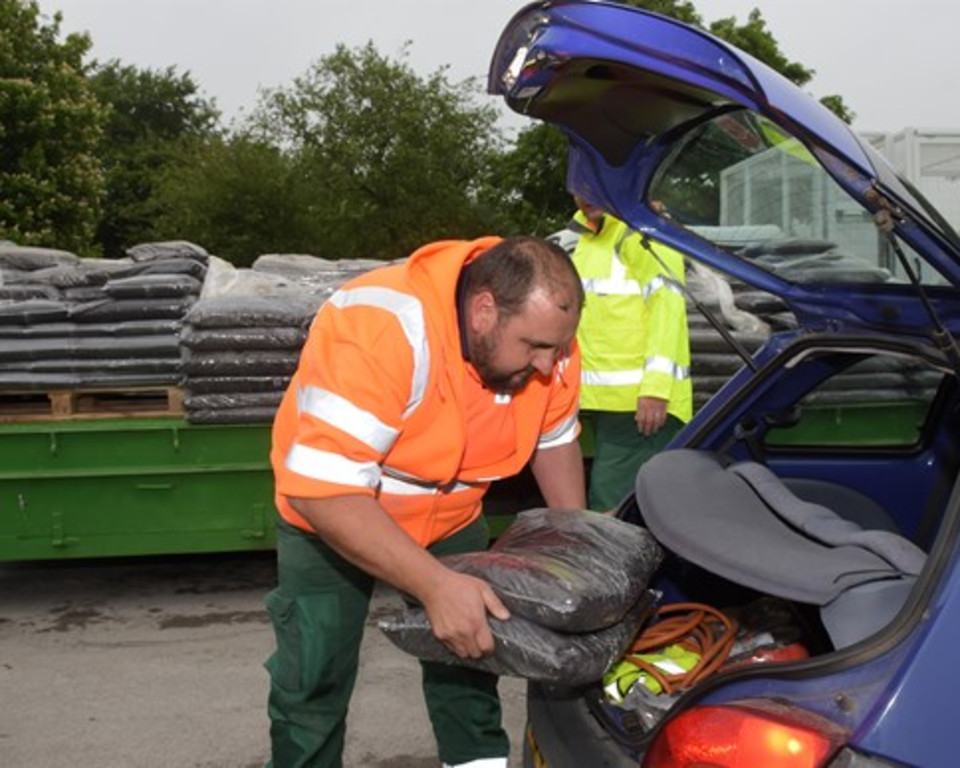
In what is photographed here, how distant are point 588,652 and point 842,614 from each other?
52 centimetres

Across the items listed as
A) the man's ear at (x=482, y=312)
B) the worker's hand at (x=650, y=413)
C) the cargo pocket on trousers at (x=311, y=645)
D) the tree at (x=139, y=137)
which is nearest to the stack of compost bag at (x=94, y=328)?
the worker's hand at (x=650, y=413)

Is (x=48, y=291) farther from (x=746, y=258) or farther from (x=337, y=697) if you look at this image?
(x=746, y=258)

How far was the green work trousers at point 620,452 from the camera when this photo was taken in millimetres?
5148

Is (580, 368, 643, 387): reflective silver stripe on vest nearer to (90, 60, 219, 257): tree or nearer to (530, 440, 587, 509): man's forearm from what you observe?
(530, 440, 587, 509): man's forearm

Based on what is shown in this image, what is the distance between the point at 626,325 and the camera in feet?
16.9

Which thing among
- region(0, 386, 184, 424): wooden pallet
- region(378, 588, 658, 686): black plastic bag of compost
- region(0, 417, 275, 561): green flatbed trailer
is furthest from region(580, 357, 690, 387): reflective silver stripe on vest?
region(378, 588, 658, 686): black plastic bag of compost

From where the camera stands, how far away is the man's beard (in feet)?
8.82

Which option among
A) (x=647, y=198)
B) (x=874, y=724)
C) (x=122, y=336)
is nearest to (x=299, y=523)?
(x=647, y=198)

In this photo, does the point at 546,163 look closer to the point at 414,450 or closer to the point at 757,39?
the point at 757,39

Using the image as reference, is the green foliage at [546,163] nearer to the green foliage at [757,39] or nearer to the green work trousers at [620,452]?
the green foliage at [757,39]

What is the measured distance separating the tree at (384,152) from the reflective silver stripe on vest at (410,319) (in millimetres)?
31597

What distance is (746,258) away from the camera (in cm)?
277

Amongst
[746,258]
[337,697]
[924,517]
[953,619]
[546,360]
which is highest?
[746,258]

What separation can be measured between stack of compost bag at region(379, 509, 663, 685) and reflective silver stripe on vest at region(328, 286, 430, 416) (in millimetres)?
394
